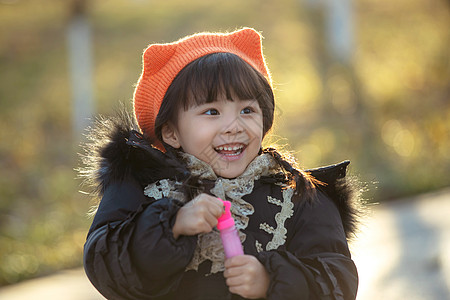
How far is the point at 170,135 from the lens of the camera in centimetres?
199

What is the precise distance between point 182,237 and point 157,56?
640mm

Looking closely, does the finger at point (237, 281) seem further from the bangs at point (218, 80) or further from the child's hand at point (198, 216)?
the bangs at point (218, 80)

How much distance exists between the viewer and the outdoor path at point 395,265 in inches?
119

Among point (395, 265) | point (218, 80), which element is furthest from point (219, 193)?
point (395, 265)

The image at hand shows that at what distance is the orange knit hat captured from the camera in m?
1.96

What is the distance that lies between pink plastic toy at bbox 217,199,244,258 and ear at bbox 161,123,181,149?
1.24 ft

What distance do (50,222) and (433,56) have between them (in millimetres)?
5852

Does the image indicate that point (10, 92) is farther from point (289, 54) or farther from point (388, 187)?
point (388, 187)

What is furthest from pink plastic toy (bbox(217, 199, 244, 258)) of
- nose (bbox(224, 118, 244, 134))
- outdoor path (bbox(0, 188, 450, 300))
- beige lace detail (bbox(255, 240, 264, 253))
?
outdoor path (bbox(0, 188, 450, 300))

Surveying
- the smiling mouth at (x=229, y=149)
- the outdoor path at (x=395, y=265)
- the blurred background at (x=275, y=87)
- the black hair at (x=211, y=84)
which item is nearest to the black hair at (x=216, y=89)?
the black hair at (x=211, y=84)

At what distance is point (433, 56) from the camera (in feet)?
27.5

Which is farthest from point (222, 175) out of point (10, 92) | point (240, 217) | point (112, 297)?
point (10, 92)

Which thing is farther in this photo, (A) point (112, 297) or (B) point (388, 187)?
(B) point (388, 187)

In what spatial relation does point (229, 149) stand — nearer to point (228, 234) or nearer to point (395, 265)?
point (228, 234)
